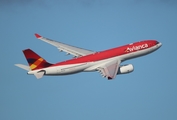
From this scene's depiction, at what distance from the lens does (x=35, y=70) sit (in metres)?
142

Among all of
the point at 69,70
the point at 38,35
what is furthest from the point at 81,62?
the point at 38,35

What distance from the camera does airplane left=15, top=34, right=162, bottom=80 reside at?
142 m

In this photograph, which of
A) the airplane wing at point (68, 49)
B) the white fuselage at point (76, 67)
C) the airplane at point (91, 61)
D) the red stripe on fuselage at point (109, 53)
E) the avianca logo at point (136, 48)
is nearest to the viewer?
the airplane at point (91, 61)

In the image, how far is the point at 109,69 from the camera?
143m

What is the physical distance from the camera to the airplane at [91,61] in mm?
142000

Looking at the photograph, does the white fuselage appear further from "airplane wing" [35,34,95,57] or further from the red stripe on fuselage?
"airplane wing" [35,34,95,57]

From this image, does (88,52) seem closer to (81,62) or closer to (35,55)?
(81,62)

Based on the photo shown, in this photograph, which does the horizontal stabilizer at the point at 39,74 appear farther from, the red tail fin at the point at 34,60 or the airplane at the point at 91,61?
the red tail fin at the point at 34,60

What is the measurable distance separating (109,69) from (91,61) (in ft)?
24.5

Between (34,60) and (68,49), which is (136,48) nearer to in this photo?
(68,49)

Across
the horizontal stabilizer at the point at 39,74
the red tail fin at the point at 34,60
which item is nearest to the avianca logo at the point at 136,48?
the red tail fin at the point at 34,60

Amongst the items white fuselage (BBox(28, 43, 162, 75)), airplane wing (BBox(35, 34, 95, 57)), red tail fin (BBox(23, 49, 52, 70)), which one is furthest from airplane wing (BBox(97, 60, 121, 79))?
red tail fin (BBox(23, 49, 52, 70))

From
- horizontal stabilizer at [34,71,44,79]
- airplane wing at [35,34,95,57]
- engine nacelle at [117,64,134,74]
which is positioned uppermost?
airplane wing at [35,34,95,57]

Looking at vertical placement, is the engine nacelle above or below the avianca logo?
below
